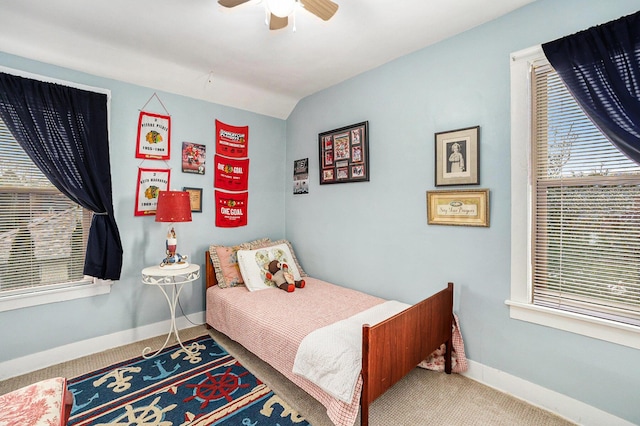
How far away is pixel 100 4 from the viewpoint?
6.36 ft

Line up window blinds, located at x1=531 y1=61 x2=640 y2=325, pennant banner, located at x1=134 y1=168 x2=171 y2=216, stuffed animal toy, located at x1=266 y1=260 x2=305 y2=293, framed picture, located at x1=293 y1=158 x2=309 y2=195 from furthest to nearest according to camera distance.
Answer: framed picture, located at x1=293 y1=158 x2=309 y2=195
stuffed animal toy, located at x1=266 y1=260 x2=305 y2=293
pennant banner, located at x1=134 y1=168 x2=171 y2=216
window blinds, located at x1=531 y1=61 x2=640 y2=325

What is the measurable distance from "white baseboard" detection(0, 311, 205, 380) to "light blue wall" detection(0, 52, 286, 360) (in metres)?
0.04

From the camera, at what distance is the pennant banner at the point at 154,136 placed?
283cm

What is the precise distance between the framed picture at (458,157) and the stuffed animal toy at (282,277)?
1.61 m

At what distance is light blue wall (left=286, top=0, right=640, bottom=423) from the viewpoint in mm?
1780

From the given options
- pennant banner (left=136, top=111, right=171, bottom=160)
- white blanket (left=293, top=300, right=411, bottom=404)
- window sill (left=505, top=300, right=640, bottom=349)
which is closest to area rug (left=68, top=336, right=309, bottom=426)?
white blanket (left=293, top=300, right=411, bottom=404)

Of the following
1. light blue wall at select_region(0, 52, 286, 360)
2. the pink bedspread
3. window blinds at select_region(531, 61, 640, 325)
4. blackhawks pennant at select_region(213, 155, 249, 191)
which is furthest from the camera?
blackhawks pennant at select_region(213, 155, 249, 191)

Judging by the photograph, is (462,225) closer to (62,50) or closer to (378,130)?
(378,130)

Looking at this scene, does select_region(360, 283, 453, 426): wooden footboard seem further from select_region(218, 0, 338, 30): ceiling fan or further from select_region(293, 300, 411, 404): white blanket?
select_region(218, 0, 338, 30): ceiling fan

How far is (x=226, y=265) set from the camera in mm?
3119

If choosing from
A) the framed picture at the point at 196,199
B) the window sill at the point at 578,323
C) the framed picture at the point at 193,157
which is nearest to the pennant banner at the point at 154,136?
the framed picture at the point at 193,157

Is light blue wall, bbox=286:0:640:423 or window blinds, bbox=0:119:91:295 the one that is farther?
window blinds, bbox=0:119:91:295

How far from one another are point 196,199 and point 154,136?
2.34 feet

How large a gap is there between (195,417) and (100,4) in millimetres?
2668
